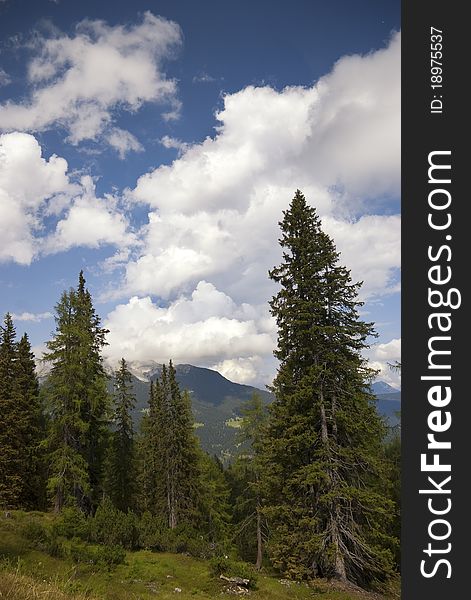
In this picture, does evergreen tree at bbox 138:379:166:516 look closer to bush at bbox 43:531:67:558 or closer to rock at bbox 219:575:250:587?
bush at bbox 43:531:67:558

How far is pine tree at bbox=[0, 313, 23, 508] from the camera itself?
3006 cm

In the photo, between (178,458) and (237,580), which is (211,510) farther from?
(237,580)

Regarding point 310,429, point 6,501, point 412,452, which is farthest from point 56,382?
point 412,452

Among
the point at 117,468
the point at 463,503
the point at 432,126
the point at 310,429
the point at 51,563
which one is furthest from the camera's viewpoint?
the point at 117,468

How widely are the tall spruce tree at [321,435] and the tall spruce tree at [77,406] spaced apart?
1533 cm

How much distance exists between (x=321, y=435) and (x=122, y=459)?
25927mm

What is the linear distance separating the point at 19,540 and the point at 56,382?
43.3 feet

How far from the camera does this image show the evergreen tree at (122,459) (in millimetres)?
35344

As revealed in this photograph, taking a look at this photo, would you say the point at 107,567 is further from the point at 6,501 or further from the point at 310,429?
the point at 6,501

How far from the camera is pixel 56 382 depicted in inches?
1072

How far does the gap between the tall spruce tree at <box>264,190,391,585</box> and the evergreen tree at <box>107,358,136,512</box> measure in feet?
72.8

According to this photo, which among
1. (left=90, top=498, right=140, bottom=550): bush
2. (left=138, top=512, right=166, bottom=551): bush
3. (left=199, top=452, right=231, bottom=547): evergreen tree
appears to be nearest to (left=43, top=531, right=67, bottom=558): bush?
(left=90, top=498, right=140, bottom=550): bush

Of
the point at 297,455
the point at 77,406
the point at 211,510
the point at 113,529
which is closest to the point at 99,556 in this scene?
the point at 113,529

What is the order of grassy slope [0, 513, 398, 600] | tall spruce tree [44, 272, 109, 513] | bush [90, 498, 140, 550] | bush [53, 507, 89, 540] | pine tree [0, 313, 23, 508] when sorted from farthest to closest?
pine tree [0, 313, 23, 508]
tall spruce tree [44, 272, 109, 513]
bush [90, 498, 140, 550]
bush [53, 507, 89, 540]
grassy slope [0, 513, 398, 600]
